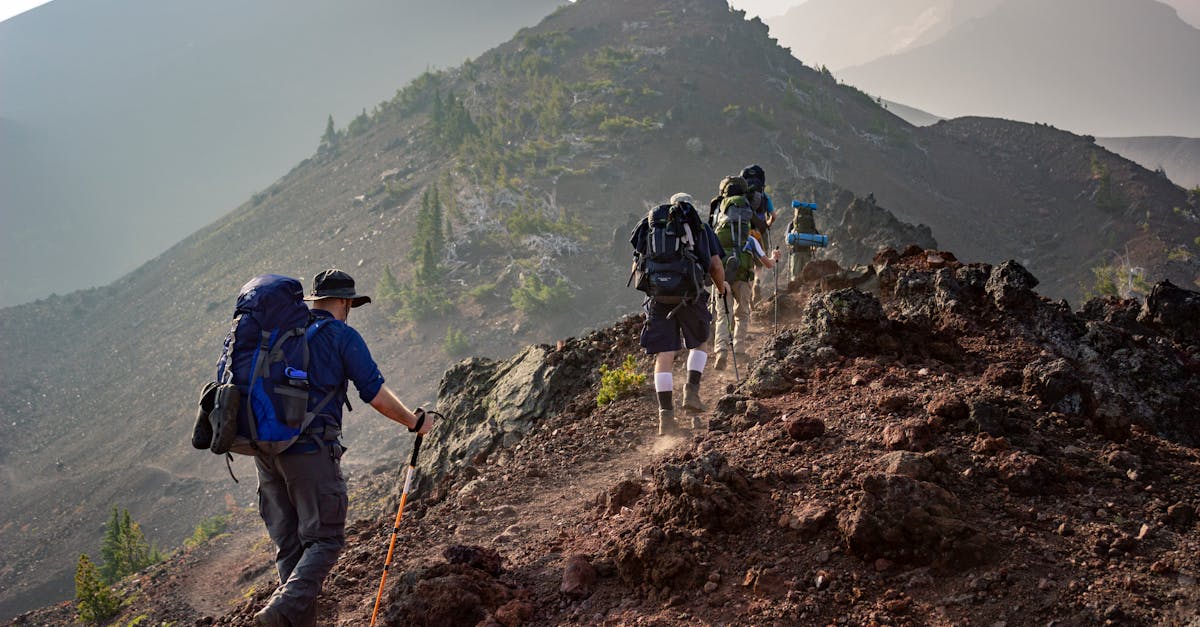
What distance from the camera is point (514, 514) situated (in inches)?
247

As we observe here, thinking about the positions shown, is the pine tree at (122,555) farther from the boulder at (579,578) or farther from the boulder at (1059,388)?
the boulder at (1059,388)

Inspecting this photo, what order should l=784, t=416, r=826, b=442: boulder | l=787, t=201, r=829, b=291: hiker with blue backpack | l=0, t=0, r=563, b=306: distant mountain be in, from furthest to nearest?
l=0, t=0, r=563, b=306: distant mountain < l=787, t=201, r=829, b=291: hiker with blue backpack < l=784, t=416, r=826, b=442: boulder

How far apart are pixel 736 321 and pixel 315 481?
264 inches

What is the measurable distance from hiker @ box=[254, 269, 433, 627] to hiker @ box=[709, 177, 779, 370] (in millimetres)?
4718

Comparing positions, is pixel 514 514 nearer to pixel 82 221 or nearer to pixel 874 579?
pixel 874 579

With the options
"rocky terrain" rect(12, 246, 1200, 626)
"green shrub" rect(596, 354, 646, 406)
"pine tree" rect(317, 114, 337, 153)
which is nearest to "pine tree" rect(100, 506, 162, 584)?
"rocky terrain" rect(12, 246, 1200, 626)

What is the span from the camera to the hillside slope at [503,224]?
38.4 m

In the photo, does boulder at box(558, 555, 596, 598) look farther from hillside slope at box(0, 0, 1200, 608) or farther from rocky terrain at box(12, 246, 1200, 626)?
hillside slope at box(0, 0, 1200, 608)

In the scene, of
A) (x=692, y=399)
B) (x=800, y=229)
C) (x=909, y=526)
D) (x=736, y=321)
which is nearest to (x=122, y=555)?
(x=736, y=321)

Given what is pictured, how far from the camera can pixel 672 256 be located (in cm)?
673

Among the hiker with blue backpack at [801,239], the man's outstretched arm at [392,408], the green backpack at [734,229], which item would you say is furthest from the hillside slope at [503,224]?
the man's outstretched arm at [392,408]

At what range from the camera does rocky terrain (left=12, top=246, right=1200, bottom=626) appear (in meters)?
3.56

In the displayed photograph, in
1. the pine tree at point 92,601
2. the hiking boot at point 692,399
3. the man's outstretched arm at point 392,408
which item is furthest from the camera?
the pine tree at point 92,601

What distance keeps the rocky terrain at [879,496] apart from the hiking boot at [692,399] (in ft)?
1.53
